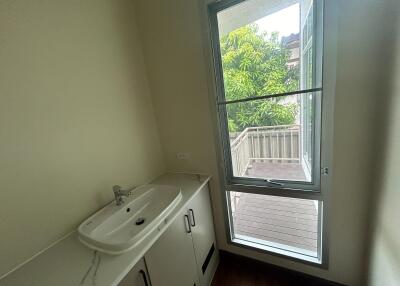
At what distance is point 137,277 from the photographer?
0.93m

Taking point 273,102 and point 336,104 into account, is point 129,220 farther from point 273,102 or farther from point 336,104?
point 336,104

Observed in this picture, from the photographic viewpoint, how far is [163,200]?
4.86ft

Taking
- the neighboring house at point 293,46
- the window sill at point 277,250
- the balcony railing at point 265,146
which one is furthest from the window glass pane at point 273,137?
the window sill at point 277,250

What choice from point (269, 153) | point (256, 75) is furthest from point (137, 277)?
point (256, 75)

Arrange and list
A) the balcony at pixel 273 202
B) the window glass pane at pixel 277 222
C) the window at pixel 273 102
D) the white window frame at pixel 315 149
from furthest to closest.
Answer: the window glass pane at pixel 277 222 < the balcony at pixel 273 202 < the window at pixel 273 102 < the white window frame at pixel 315 149

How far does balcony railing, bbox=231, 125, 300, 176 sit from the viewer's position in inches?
59.3

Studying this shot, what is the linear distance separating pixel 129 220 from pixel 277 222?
150 centimetres

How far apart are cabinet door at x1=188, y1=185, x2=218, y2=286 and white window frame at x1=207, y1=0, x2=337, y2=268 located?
0.60 ft

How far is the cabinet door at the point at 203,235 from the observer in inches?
57.6

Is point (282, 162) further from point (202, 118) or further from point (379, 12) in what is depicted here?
point (379, 12)

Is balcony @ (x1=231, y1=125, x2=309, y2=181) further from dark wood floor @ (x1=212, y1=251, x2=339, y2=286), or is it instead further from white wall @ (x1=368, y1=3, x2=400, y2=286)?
dark wood floor @ (x1=212, y1=251, x2=339, y2=286)

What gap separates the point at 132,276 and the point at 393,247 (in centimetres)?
132

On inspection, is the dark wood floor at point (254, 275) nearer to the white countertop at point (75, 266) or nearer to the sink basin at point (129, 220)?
the sink basin at point (129, 220)

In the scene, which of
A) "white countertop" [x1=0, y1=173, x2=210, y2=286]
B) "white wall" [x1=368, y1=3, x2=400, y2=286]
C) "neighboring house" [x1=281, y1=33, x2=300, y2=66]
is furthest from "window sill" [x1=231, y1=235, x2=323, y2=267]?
"neighboring house" [x1=281, y1=33, x2=300, y2=66]
